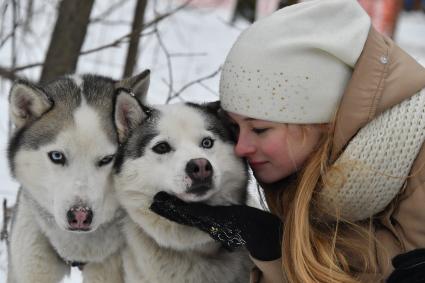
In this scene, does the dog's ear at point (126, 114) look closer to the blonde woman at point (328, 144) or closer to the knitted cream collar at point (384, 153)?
the blonde woman at point (328, 144)

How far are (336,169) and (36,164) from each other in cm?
121

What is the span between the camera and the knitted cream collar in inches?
83.6

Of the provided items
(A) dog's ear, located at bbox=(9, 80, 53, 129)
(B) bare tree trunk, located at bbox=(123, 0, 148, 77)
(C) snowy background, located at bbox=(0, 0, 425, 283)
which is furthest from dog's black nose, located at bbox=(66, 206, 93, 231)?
(B) bare tree trunk, located at bbox=(123, 0, 148, 77)

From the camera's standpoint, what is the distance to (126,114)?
2498mm

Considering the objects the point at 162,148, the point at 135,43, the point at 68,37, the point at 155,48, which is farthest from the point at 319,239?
the point at 155,48

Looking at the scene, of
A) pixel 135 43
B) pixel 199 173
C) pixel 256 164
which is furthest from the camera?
pixel 135 43

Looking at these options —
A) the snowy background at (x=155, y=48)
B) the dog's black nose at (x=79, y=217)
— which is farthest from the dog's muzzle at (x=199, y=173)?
the snowy background at (x=155, y=48)

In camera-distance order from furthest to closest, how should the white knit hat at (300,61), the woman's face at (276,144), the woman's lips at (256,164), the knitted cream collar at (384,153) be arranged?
the woman's lips at (256,164) < the woman's face at (276,144) < the white knit hat at (300,61) < the knitted cream collar at (384,153)

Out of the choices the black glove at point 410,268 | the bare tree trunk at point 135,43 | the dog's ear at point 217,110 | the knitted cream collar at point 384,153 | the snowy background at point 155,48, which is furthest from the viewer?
the snowy background at point 155,48

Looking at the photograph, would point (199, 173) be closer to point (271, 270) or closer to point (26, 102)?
point (271, 270)

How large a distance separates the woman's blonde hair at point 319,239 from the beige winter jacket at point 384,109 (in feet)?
0.18

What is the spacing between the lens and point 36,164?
96.2 inches

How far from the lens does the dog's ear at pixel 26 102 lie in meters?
2.49

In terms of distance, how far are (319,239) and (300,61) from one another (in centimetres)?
68
